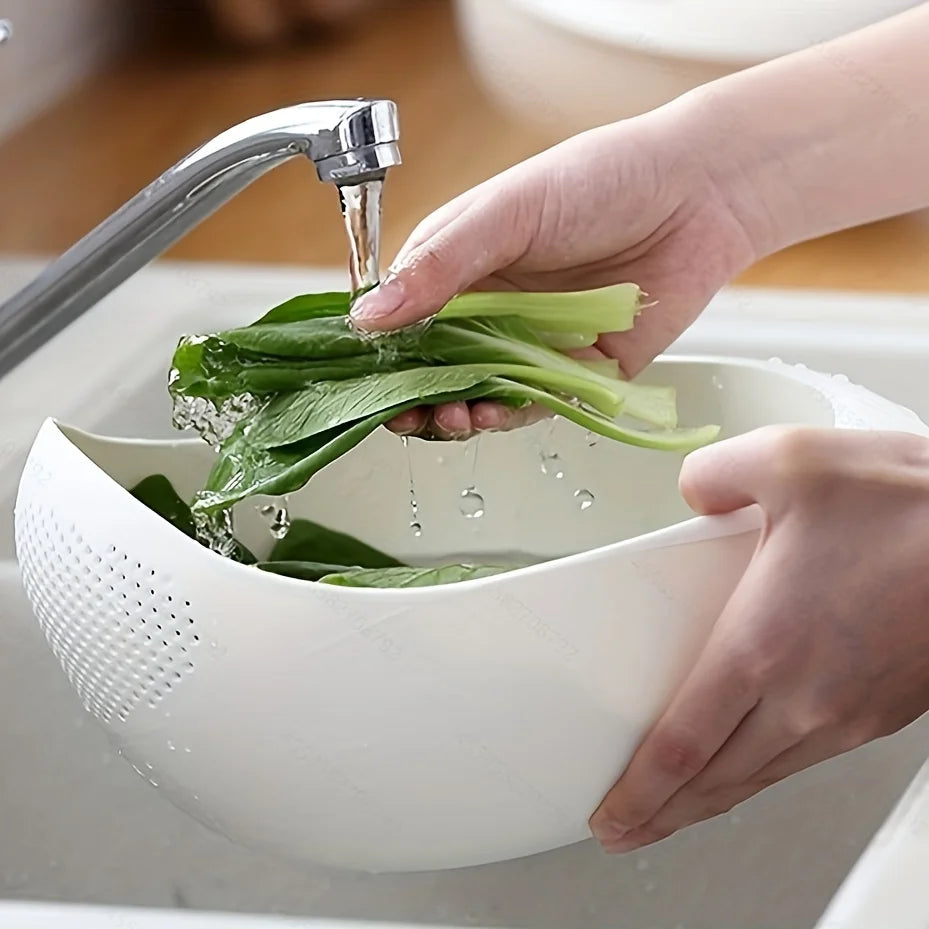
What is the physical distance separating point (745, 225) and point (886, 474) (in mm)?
348

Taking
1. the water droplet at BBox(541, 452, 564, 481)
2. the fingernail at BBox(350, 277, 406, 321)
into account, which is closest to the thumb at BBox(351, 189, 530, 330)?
the fingernail at BBox(350, 277, 406, 321)

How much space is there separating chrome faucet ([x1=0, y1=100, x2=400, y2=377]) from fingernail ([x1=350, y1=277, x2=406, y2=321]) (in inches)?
2.9

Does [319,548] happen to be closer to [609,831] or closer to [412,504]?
[412,504]

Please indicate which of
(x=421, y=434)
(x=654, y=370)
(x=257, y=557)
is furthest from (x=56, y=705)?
(x=654, y=370)

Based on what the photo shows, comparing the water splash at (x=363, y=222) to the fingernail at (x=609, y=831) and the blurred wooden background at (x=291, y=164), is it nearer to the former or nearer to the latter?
the fingernail at (x=609, y=831)

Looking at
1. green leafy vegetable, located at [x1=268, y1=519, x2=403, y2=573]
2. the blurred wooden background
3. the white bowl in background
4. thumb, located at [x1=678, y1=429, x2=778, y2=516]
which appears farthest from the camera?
the blurred wooden background

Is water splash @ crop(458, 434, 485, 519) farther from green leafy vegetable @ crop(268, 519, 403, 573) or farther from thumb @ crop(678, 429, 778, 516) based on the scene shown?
thumb @ crop(678, 429, 778, 516)

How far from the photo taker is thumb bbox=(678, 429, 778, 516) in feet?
1.89

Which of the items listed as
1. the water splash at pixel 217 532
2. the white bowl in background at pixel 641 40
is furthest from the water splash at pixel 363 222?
the white bowl in background at pixel 641 40

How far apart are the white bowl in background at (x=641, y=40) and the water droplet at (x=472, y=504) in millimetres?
1111

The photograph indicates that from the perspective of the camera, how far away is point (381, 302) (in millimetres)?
683

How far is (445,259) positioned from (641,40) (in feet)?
3.83

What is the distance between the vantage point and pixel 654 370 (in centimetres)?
80

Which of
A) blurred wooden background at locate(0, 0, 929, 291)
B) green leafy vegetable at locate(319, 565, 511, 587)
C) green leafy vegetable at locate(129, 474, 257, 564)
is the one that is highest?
blurred wooden background at locate(0, 0, 929, 291)
